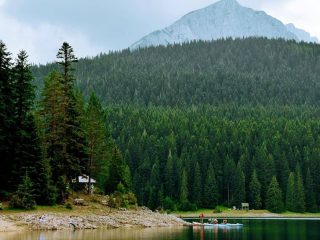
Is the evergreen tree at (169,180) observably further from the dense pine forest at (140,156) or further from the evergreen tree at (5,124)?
the evergreen tree at (5,124)

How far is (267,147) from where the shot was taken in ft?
598

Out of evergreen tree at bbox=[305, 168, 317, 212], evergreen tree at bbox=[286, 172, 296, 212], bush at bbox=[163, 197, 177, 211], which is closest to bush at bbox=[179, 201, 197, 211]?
bush at bbox=[163, 197, 177, 211]

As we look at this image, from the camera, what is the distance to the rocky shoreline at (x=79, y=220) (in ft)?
242

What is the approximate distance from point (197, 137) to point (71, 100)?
9975 cm

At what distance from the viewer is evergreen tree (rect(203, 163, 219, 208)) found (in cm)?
15825

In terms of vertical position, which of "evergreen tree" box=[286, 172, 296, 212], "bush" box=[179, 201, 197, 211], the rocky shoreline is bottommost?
the rocky shoreline

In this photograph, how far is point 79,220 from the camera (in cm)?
8069

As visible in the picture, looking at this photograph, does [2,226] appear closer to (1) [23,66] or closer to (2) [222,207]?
(1) [23,66]

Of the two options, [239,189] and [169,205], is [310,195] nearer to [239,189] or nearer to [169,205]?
[239,189]

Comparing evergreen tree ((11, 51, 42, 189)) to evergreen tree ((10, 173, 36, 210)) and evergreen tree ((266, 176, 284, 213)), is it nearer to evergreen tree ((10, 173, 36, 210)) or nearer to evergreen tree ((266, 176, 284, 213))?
evergreen tree ((10, 173, 36, 210))

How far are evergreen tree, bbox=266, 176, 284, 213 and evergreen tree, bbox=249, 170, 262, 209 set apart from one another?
250 cm

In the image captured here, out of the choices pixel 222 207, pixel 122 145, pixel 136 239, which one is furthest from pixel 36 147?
pixel 122 145

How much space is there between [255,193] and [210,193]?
11.5 metres

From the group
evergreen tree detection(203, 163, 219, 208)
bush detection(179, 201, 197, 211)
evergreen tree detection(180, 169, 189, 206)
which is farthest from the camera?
evergreen tree detection(203, 163, 219, 208)
